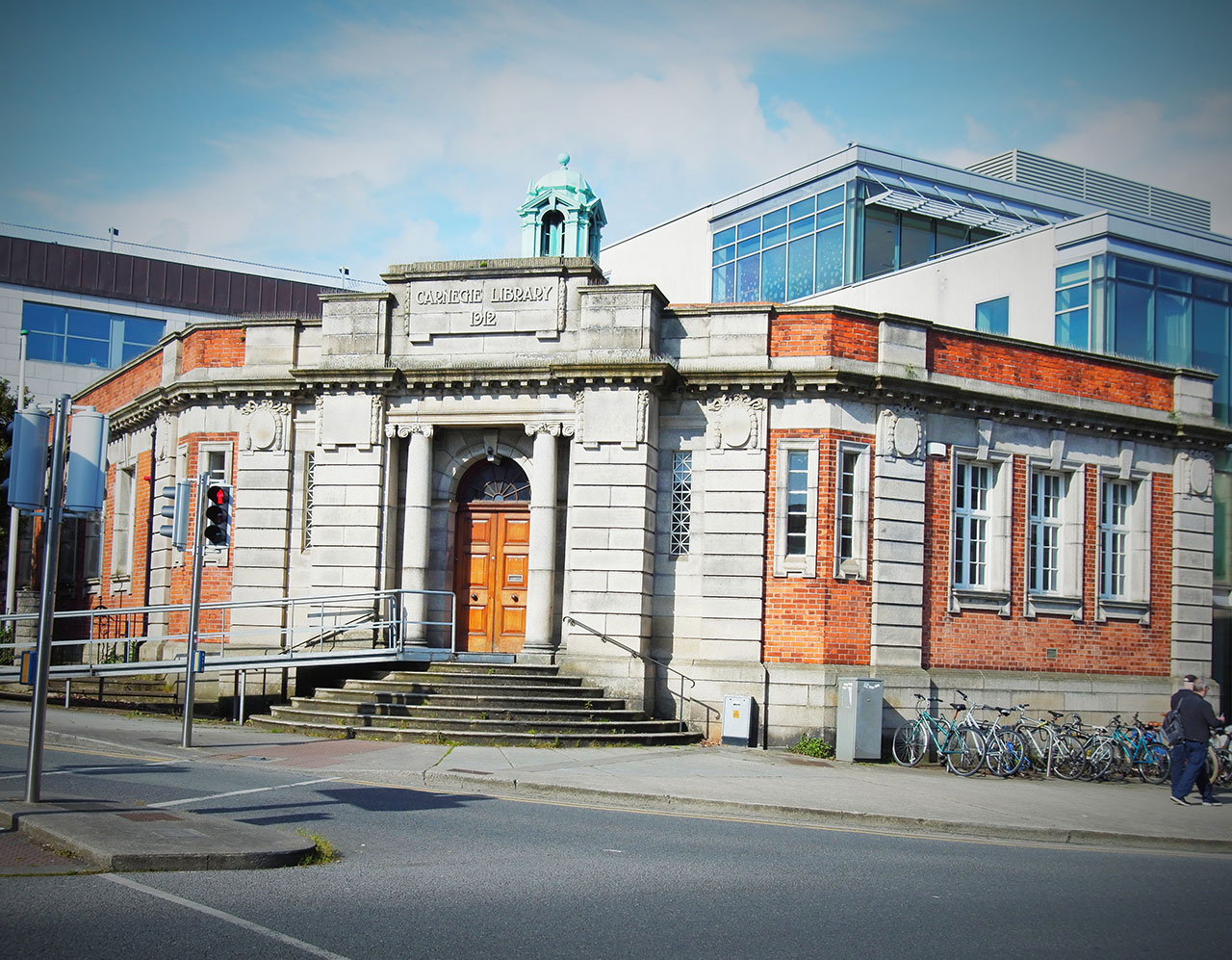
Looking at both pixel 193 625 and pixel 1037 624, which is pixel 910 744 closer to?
pixel 1037 624

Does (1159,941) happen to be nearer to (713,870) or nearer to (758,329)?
(713,870)

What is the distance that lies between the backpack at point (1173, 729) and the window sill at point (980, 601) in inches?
182

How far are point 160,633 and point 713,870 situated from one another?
16.8m

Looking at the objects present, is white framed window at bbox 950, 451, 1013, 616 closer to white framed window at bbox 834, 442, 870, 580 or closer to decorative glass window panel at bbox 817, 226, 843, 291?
white framed window at bbox 834, 442, 870, 580

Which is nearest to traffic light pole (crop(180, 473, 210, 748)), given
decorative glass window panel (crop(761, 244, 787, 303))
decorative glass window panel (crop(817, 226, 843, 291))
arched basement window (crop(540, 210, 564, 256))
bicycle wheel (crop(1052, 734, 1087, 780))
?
arched basement window (crop(540, 210, 564, 256))

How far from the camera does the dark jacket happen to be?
50.4ft

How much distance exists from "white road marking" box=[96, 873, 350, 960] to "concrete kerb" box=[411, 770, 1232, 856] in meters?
5.53

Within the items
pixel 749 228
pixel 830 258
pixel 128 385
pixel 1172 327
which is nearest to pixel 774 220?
pixel 749 228

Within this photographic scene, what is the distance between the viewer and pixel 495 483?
20.9m

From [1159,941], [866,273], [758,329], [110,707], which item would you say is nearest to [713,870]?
[1159,941]

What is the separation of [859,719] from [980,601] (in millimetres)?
3746

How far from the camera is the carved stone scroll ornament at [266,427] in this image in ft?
70.9

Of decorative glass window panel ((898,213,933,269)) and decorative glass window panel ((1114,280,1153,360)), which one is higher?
decorative glass window panel ((898,213,933,269))

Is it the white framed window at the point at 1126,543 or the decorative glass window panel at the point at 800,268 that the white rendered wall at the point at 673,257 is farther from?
the white framed window at the point at 1126,543
